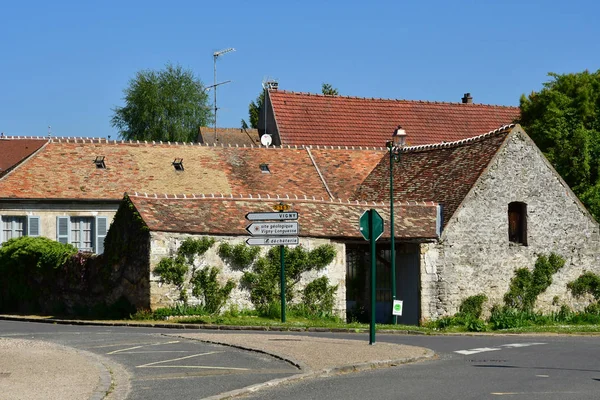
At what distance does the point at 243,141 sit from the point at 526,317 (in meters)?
32.8

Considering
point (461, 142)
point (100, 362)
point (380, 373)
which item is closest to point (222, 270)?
point (461, 142)

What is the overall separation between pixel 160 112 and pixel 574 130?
40.9m

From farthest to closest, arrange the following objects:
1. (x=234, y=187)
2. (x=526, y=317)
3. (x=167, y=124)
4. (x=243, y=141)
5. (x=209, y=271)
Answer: (x=167, y=124) < (x=243, y=141) < (x=234, y=187) < (x=526, y=317) < (x=209, y=271)

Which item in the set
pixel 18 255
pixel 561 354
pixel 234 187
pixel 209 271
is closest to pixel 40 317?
pixel 18 255

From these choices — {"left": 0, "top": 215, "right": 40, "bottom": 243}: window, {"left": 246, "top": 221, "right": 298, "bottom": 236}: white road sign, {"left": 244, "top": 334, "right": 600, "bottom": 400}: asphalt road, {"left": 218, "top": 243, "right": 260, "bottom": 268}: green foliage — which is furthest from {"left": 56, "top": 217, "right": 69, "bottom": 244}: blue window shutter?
{"left": 244, "top": 334, "right": 600, "bottom": 400}: asphalt road

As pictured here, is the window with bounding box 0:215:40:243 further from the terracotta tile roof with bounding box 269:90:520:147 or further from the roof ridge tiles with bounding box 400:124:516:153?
the roof ridge tiles with bounding box 400:124:516:153

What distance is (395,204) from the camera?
37875 millimetres

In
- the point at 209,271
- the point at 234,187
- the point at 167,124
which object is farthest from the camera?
the point at 167,124

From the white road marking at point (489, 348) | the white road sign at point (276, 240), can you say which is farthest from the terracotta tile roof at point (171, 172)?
the white road marking at point (489, 348)

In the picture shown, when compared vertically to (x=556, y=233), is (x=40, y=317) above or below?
below

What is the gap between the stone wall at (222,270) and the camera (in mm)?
32781

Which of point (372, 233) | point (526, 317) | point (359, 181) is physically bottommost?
point (526, 317)

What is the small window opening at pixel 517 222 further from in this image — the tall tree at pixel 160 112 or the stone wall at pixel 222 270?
the tall tree at pixel 160 112

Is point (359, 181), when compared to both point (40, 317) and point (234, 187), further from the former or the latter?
point (40, 317)
